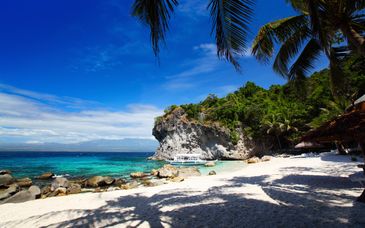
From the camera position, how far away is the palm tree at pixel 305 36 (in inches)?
193

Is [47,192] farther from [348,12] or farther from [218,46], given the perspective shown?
[348,12]

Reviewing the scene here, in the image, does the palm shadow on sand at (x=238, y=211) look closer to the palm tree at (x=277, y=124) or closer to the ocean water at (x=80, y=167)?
the ocean water at (x=80, y=167)

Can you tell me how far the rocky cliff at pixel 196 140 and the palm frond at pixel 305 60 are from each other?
32815 mm

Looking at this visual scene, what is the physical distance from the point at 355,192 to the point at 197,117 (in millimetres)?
37507

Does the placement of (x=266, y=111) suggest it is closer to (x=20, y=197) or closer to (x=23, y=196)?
(x=23, y=196)

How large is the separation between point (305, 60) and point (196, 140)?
126 feet

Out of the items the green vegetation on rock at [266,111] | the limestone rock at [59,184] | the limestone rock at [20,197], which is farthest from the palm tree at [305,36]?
the green vegetation on rock at [266,111]

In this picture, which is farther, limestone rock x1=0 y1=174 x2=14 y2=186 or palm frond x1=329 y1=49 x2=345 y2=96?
limestone rock x1=0 y1=174 x2=14 y2=186

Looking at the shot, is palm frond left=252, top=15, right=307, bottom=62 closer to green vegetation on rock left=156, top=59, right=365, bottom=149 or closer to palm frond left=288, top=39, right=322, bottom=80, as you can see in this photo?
palm frond left=288, top=39, right=322, bottom=80

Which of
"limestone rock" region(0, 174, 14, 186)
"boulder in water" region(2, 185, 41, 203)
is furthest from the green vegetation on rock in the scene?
"limestone rock" region(0, 174, 14, 186)

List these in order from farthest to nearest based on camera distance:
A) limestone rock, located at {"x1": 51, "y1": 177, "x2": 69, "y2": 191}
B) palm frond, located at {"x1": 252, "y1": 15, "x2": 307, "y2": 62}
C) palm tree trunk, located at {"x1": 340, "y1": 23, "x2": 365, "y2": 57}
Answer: limestone rock, located at {"x1": 51, "y1": 177, "x2": 69, "y2": 191}, palm frond, located at {"x1": 252, "y1": 15, "x2": 307, "y2": 62}, palm tree trunk, located at {"x1": 340, "y1": 23, "x2": 365, "y2": 57}

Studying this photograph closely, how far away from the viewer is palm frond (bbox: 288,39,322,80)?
25.8ft

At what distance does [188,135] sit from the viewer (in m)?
45.9

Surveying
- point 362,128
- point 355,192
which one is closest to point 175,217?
point 362,128
